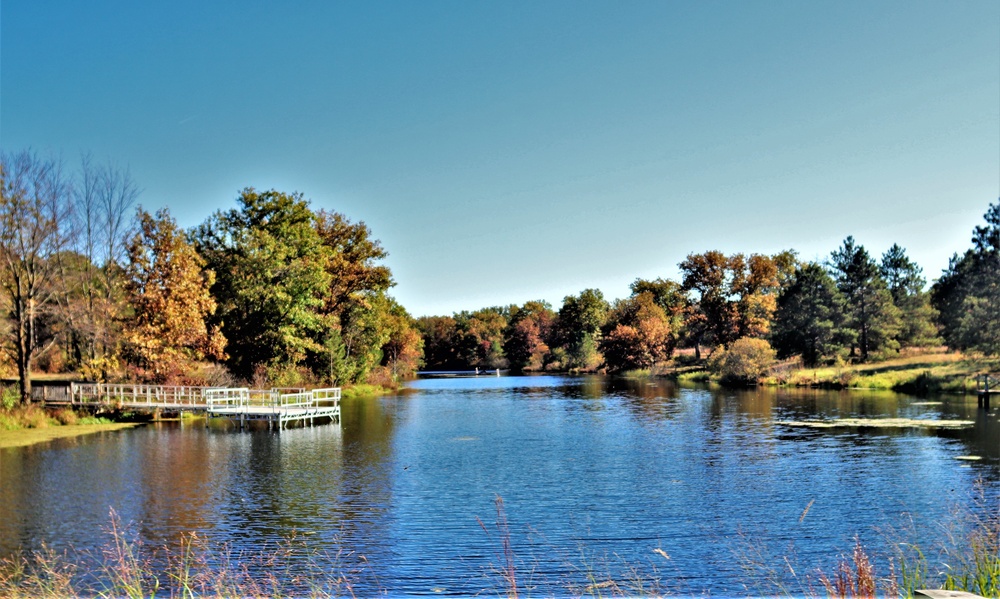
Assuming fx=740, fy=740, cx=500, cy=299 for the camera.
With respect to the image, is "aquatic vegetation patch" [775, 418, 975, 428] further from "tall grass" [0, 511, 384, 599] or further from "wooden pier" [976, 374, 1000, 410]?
"tall grass" [0, 511, 384, 599]

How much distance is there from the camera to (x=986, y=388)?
41469mm

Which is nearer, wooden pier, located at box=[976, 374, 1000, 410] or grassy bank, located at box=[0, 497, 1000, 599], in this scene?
grassy bank, located at box=[0, 497, 1000, 599]

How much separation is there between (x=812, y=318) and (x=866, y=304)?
5.74 m

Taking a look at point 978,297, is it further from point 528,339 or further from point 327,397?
point 528,339

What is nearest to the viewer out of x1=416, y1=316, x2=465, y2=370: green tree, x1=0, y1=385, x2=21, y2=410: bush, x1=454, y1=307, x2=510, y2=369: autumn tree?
x1=0, y1=385, x2=21, y2=410: bush

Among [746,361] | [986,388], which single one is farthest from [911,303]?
[986,388]

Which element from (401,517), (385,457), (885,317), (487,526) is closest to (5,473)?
(385,457)

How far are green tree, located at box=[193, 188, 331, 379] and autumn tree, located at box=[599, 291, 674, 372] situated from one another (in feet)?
181

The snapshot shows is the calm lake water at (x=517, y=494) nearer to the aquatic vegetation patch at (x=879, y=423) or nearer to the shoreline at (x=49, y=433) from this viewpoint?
the shoreline at (x=49, y=433)

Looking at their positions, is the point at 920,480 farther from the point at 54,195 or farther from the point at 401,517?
the point at 54,195

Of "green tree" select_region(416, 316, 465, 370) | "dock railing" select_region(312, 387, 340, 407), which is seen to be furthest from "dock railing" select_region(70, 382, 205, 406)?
"green tree" select_region(416, 316, 465, 370)

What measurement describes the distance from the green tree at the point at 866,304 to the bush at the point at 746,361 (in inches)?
316

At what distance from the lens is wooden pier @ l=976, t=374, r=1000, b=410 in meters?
41.2

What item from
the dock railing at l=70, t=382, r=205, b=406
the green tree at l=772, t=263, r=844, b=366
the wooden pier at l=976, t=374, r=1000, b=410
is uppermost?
the green tree at l=772, t=263, r=844, b=366
